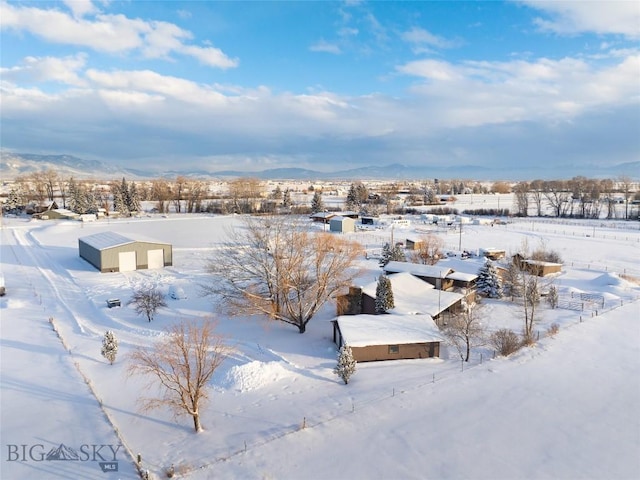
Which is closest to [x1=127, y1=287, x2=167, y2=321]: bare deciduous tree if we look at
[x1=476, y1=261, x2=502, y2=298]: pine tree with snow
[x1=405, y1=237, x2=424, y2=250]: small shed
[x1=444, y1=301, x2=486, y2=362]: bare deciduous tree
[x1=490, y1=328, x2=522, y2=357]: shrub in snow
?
[x1=444, y1=301, x2=486, y2=362]: bare deciduous tree

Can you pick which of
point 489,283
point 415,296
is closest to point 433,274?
point 415,296

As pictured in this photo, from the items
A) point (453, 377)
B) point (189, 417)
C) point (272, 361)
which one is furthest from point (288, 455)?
point (453, 377)

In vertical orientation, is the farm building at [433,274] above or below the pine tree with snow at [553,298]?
above

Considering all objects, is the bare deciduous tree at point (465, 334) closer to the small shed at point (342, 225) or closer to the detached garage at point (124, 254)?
the detached garage at point (124, 254)

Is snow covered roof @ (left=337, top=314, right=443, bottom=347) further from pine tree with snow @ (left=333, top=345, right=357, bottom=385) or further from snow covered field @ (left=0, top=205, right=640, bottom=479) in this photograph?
pine tree with snow @ (left=333, top=345, right=357, bottom=385)

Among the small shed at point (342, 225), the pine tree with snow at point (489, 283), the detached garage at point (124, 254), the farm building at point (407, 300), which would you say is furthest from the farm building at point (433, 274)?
the small shed at point (342, 225)

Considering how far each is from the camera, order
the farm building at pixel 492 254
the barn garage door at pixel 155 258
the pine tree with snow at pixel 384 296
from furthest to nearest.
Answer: the farm building at pixel 492 254 < the barn garage door at pixel 155 258 < the pine tree with snow at pixel 384 296

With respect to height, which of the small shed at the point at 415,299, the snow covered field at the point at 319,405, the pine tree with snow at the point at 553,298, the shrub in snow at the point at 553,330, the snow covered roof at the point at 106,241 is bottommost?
the snow covered field at the point at 319,405
